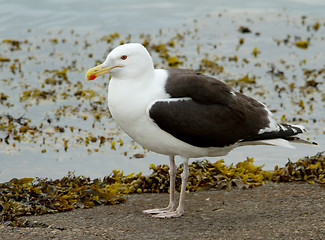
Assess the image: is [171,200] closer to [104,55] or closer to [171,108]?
[171,108]

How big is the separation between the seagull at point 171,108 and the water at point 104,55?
104 inches

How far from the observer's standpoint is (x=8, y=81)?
13.6 m

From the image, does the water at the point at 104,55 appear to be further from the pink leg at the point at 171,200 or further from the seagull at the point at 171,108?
the seagull at the point at 171,108

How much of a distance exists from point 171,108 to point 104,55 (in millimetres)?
7880

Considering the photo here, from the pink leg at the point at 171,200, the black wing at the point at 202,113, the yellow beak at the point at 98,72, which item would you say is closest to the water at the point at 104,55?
the pink leg at the point at 171,200

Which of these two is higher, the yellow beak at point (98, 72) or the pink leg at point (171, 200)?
the yellow beak at point (98, 72)

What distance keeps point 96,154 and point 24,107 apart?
87.0 inches

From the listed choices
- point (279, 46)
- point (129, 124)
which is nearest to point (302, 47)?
point (279, 46)

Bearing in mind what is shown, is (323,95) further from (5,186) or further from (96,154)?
(5,186)

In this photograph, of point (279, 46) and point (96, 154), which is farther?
point (279, 46)

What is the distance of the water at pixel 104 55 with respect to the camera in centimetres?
1092

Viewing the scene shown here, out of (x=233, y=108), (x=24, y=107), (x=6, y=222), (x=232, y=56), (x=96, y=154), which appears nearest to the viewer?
(x=6, y=222)

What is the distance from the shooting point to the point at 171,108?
738 cm

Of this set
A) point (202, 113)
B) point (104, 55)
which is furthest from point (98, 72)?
point (104, 55)
